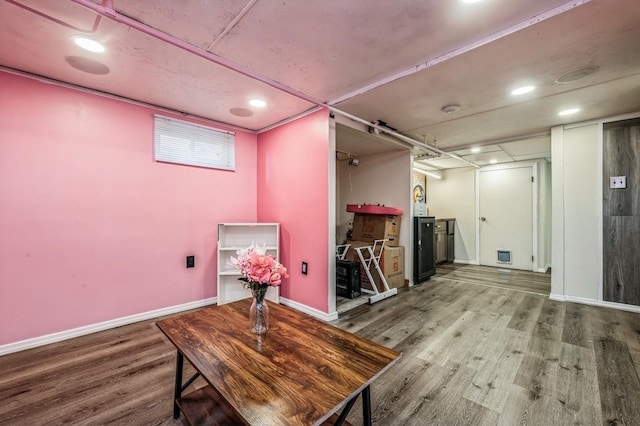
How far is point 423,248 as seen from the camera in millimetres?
4523

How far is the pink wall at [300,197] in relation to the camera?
2980mm

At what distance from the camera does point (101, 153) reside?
265 cm

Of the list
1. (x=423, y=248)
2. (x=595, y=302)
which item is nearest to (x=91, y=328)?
(x=423, y=248)

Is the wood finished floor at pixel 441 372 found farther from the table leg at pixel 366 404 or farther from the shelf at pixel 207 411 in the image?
the table leg at pixel 366 404

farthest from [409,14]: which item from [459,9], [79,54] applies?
[79,54]

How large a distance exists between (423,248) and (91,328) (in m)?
4.43

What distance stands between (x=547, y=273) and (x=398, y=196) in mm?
3479

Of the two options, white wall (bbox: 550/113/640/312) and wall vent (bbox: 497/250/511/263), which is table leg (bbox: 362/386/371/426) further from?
wall vent (bbox: 497/250/511/263)

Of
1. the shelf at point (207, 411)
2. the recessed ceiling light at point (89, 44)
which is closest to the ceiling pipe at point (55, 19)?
the recessed ceiling light at point (89, 44)

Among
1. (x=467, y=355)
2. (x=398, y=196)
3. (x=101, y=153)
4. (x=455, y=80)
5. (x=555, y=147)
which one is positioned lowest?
(x=467, y=355)

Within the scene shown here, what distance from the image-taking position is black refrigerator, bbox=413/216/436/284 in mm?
4363

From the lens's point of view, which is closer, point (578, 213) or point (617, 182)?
point (617, 182)

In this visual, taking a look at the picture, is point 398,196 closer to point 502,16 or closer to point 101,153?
point 502,16

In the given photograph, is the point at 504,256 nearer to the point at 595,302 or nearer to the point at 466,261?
the point at 466,261
